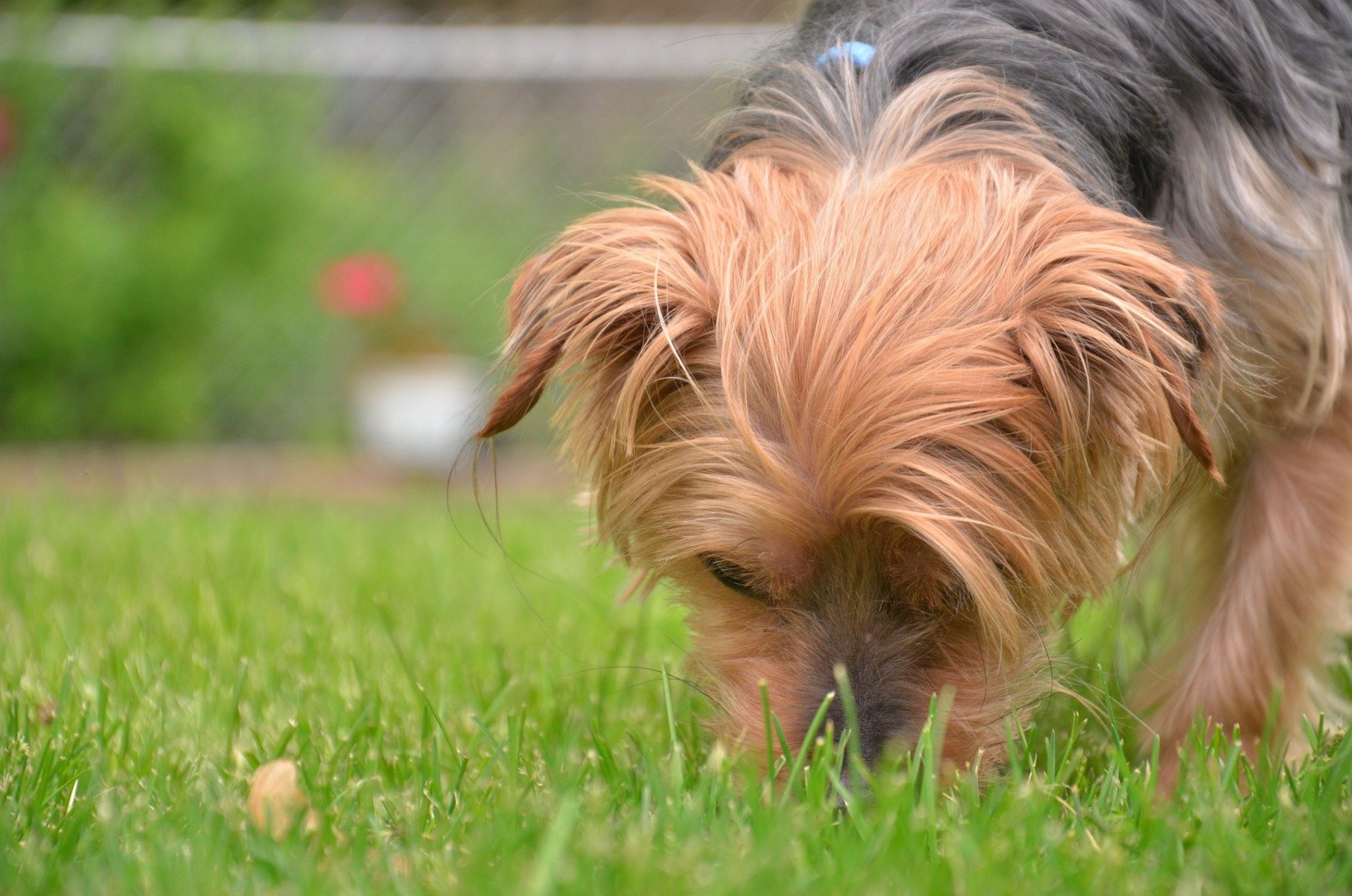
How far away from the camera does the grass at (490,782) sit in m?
1.65

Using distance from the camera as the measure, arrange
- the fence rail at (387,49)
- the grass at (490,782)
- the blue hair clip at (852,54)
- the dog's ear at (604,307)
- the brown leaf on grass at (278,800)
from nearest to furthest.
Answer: the grass at (490,782) → the brown leaf on grass at (278,800) → the dog's ear at (604,307) → the blue hair clip at (852,54) → the fence rail at (387,49)

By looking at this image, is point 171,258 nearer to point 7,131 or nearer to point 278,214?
point 278,214

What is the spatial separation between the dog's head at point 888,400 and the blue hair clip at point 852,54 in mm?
335

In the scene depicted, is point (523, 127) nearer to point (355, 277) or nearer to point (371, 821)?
point (355, 277)

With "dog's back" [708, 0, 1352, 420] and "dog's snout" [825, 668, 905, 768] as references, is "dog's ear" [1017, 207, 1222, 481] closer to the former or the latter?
Result: "dog's back" [708, 0, 1352, 420]

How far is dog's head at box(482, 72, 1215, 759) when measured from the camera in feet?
6.82

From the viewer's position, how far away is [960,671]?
7.28ft

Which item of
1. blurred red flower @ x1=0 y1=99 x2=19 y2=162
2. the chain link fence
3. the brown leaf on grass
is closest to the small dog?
the brown leaf on grass

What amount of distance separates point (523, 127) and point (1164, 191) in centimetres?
662

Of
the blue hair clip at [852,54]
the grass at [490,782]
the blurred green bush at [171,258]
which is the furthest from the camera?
the blurred green bush at [171,258]

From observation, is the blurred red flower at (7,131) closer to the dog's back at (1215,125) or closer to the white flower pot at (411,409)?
the white flower pot at (411,409)

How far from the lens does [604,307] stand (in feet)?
7.54

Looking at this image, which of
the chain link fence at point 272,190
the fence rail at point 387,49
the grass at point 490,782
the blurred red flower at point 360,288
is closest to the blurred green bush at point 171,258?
the chain link fence at point 272,190

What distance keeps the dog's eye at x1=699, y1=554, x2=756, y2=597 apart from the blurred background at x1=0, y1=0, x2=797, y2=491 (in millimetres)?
4207
